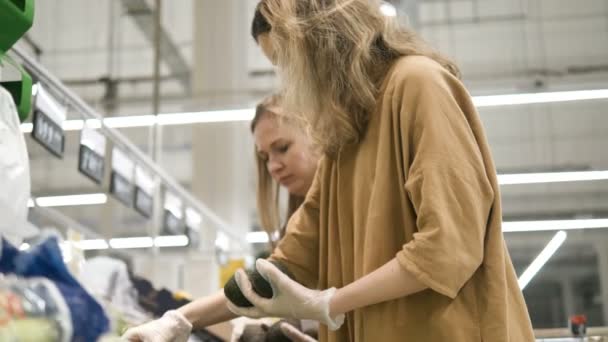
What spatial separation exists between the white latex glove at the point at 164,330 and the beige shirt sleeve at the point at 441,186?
56cm

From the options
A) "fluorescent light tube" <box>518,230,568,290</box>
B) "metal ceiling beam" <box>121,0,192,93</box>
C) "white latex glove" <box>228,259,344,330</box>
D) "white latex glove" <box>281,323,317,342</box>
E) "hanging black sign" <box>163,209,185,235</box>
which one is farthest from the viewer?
"metal ceiling beam" <box>121,0,192,93</box>

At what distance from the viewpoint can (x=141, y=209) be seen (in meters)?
4.04

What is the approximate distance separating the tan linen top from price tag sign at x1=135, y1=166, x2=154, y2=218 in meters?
2.47

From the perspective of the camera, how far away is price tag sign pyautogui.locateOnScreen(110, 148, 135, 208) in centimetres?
361

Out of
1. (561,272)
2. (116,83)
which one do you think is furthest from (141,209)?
(561,272)

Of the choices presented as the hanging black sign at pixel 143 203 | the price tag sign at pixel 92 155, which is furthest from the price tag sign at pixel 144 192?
the price tag sign at pixel 92 155

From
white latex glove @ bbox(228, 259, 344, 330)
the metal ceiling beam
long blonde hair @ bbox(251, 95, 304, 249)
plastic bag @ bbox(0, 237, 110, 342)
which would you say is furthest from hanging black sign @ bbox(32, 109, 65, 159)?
the metal ceiling beam

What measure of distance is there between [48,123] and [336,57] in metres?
1.48

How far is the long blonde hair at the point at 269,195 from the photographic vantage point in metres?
2.58

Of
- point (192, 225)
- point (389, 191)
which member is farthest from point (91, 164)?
point (389, 191)

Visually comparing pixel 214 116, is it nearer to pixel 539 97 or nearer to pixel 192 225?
pixel 192 225

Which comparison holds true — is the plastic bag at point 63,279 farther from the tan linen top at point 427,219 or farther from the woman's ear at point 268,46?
the woman's ear at point 268,46

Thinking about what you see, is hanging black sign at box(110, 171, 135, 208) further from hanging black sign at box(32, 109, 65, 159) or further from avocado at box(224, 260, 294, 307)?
avocado at box(224, 260, 294, 307)

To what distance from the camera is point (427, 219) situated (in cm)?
136
